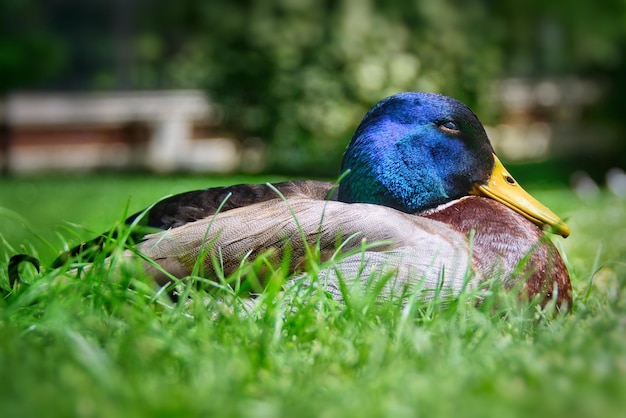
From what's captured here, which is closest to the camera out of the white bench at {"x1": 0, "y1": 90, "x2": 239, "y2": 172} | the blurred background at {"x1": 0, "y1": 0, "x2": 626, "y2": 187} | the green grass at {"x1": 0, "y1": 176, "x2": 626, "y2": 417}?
the green grass at {"x1": 0, "y1": 176, "x2": 626, "y2": 417}

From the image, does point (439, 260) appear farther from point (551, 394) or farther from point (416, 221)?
point (551, 394)

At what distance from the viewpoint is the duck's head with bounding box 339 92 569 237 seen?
9.41 feet

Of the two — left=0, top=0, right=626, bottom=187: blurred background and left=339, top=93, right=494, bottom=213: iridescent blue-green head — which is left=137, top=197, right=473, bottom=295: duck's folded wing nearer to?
left=339, top=93, right=494, bottom=213: iridescent blue-green head

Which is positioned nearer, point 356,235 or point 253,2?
point 356,235

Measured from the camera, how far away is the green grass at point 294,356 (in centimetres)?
143

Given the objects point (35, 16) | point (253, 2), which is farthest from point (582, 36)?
point (35, 16)

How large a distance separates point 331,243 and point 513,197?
2.52ft

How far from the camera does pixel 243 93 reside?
1071 cm

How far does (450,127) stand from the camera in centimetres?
292

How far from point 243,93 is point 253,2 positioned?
1749 millimetres

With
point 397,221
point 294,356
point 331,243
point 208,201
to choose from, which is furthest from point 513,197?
point 294,356

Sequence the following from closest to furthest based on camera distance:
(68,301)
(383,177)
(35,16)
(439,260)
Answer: (68,301), (439,260), (383,177), (35,16)

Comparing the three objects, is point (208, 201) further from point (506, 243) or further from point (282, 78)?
point (282, 78)

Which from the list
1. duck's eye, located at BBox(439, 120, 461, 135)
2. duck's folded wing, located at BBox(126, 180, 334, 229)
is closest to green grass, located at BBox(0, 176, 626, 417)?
duck's folded wing, located at BBox(126, 180, 334, 229)
